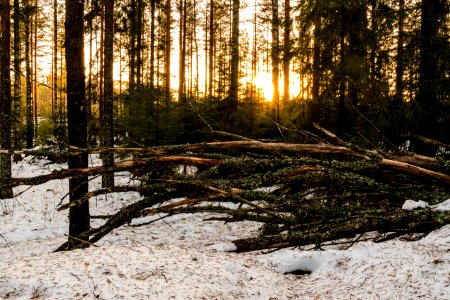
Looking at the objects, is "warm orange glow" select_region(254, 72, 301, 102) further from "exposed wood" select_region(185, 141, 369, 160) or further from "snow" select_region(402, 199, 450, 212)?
"snow" select_region(402, 199, 450, 212)

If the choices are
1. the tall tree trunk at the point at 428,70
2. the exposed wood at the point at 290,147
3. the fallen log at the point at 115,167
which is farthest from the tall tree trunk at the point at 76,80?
the tall tree trunk at the point at 428,70

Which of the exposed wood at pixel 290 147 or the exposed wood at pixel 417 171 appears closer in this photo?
the exposed wood at pixel 417 171

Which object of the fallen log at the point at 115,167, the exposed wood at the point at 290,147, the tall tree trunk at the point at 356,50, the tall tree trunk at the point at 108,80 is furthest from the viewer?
the tall tree trunk at the point at 108,80

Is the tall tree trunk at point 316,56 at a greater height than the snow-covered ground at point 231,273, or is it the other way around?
the tall tree trunk at point 316,56

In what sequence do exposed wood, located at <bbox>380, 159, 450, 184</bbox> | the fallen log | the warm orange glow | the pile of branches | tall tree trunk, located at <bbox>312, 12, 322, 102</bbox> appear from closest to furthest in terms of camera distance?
the pile of branches, exposed wood, located at <bbox>380, 159, 450, 184</bbox>, the fallen log, tall tree trunk, located at <bbox>312, 12, 322, 102</bbox>, the warm orange glow

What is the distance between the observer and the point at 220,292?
386cm

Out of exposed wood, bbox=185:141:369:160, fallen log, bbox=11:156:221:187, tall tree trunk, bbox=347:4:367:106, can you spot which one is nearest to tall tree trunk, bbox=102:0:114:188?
tall tree trunk, bbox=347:4:367:106

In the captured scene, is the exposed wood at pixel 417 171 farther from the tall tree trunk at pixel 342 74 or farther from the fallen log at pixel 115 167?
the tall tree trunk at pixel 342 74

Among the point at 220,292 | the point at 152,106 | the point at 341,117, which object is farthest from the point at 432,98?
the point at 152,106

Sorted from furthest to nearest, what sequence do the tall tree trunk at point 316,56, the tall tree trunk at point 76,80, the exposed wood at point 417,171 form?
the tall tree trunk at point 316,56 → the tall tree trunk at point 76,80 → the exposed wood at point 417,171

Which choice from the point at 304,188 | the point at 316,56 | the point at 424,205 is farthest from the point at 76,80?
the point at 424,205

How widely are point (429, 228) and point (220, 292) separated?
228cm

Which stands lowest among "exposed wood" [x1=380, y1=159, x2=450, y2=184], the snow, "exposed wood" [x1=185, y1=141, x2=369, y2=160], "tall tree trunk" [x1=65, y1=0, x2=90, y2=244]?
the snow

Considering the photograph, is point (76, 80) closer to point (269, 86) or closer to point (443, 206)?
point (443, 206)
